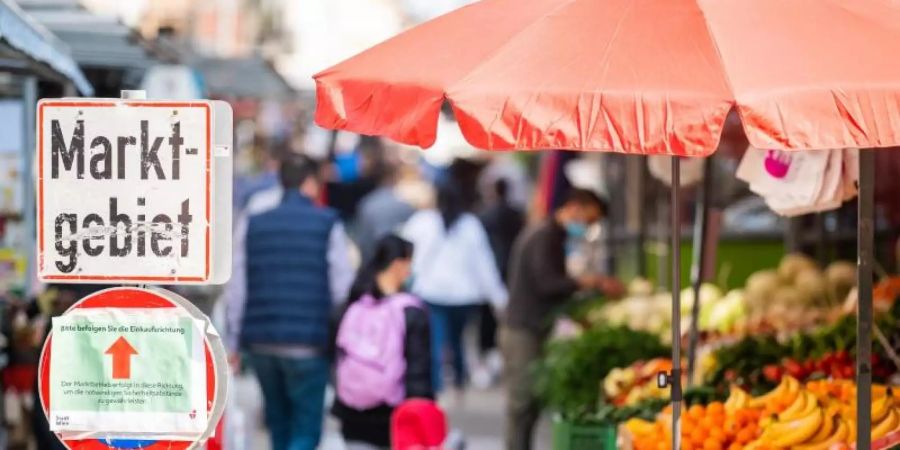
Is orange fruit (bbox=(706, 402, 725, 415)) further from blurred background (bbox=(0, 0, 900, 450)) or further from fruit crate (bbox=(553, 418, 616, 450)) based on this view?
blurred background (bbox=(0, 0, 900, 450))

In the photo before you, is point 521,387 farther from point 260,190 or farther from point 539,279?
point 260,190

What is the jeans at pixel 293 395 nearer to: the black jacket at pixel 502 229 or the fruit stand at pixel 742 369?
the fruit stand at pixel 742 369

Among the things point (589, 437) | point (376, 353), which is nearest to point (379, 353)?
point (376, 353)

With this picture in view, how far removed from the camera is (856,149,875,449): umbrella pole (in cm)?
581

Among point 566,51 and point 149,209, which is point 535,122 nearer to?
point 566,51

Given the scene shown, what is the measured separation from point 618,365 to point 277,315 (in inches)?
83.5

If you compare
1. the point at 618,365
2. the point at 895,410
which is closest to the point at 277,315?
the point at 618,365

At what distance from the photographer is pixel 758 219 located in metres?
14.9

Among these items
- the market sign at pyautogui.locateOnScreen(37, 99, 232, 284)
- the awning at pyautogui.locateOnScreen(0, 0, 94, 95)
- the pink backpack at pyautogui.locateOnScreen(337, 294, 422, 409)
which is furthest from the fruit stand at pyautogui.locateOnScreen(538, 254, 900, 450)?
the awning at pyautogui.locateOnScreen(0, 0, 94, 95)

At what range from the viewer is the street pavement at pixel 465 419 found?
1283 cm

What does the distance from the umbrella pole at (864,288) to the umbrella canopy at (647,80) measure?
2.10 ft

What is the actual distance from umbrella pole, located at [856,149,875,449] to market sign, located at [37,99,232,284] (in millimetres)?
2261

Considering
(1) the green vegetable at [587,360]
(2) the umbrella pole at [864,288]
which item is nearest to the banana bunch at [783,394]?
(2) the umbrella pole at [864,288]

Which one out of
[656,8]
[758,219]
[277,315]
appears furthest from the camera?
[758,219]
